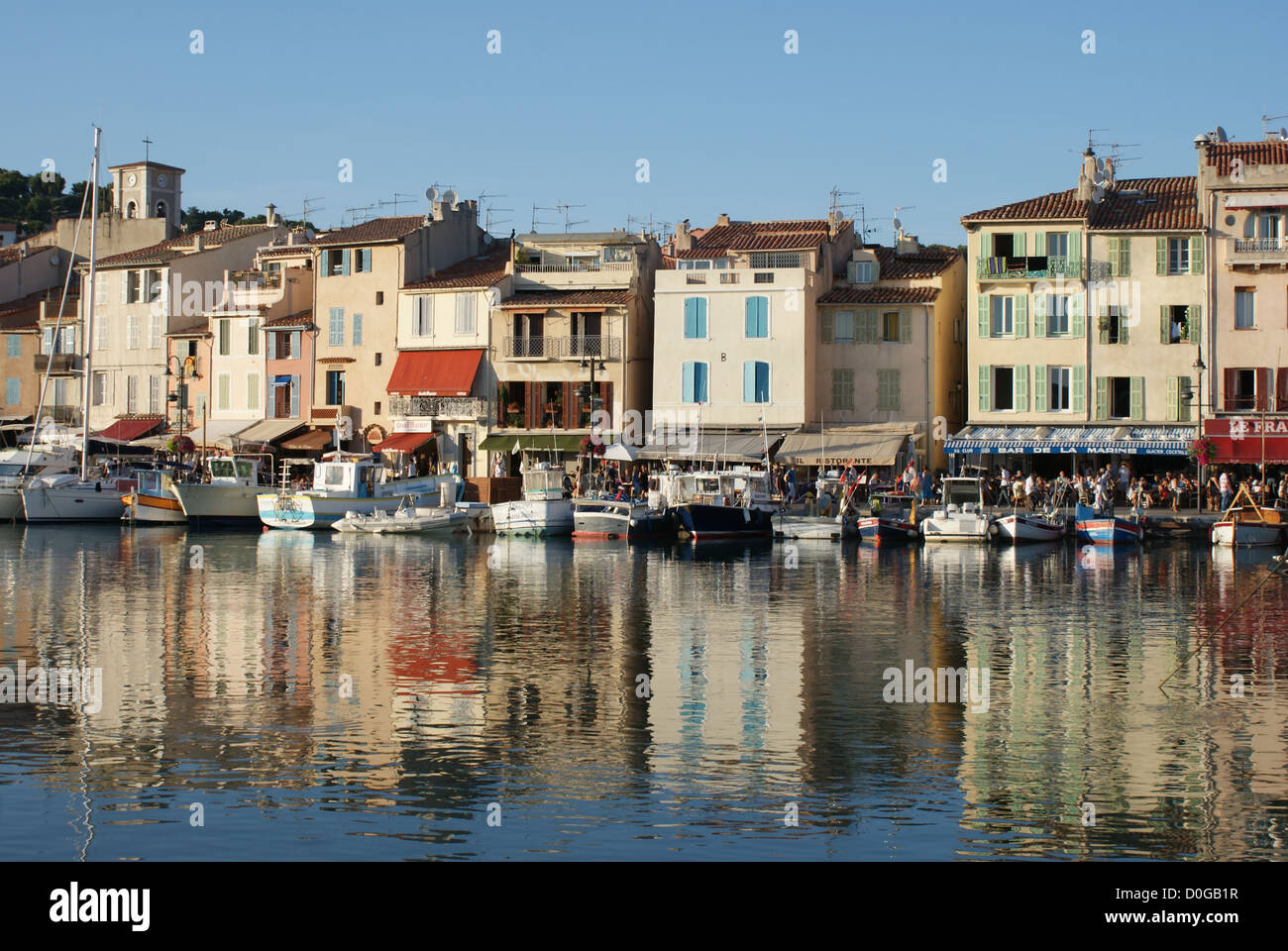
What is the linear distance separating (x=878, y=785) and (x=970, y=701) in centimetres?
610

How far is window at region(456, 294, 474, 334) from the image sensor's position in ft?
Answer: 234

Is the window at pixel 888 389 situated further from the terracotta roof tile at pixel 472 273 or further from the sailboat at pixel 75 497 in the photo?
the sailboat at pixel 75 497

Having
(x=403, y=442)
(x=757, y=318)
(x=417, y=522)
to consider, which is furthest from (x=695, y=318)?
(x=417, y=522)

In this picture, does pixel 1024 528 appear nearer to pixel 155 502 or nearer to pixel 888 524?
pixel 888 524

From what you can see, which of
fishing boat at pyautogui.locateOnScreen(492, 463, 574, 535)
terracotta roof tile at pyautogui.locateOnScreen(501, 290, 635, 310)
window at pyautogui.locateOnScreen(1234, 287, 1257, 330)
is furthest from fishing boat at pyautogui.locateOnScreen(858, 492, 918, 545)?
terracotta roof tile at pyautogui.locateOnScreen(501, 290, 635, 310)

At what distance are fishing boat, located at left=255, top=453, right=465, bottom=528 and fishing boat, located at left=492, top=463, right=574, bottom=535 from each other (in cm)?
376

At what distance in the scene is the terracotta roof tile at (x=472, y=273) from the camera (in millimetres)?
71188

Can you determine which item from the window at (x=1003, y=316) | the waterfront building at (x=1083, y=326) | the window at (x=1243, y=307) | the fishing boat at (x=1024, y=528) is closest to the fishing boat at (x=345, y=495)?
the waterfront building at (x=1083, y=326)

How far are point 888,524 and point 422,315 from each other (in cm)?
2636

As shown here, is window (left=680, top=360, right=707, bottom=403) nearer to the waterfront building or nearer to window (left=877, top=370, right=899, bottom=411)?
window (left=877, top=370, right=899, bottom=411)

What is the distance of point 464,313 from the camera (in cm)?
7156
